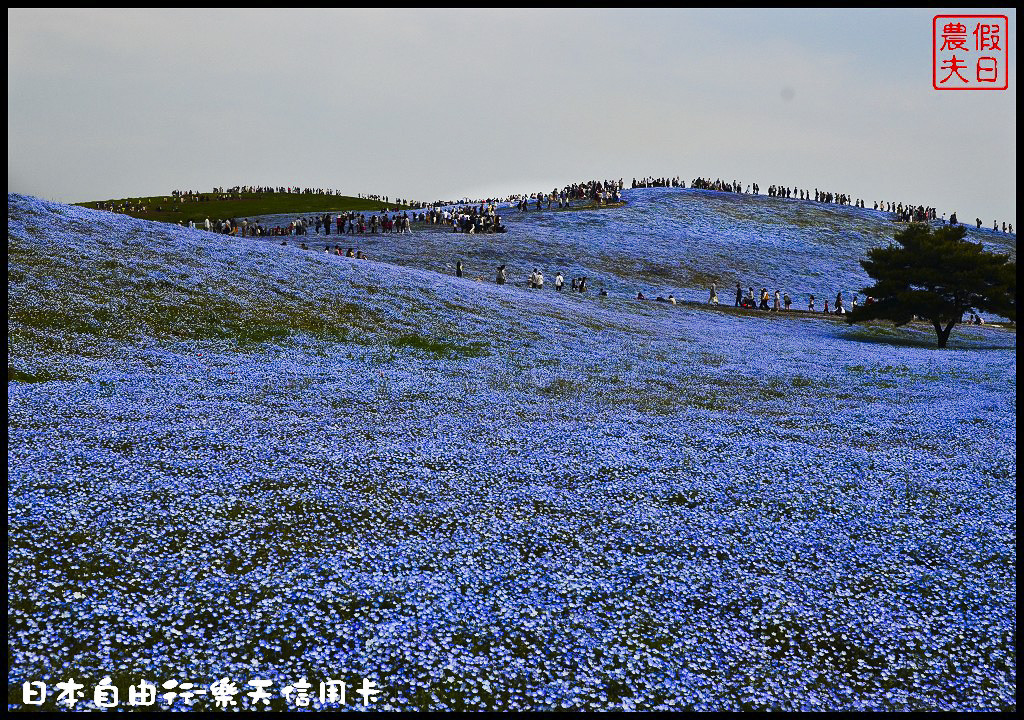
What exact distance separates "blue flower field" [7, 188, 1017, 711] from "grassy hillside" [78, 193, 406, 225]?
65.8m

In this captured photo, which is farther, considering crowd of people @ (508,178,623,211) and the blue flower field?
crowd of people @ (508,178,623,211)

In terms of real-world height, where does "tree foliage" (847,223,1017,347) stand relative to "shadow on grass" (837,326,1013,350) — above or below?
above

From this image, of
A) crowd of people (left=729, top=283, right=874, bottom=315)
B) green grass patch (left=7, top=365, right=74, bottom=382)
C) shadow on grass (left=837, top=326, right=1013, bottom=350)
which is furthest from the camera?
crowd of people (left=729, top=283, right=874, bottom=315)

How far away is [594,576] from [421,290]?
97.8ft

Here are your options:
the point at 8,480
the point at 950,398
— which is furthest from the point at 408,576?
the point at 950,398

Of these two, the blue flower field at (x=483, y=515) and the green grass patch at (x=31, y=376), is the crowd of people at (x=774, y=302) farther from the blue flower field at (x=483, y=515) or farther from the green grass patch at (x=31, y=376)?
the green grass patch at (x=31, y=376)

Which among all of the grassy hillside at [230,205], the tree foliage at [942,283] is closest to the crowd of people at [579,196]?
the grassy hillside at [230,205]

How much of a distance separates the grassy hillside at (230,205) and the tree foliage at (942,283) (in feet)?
221

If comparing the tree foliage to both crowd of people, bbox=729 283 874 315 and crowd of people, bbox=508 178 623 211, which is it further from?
crowd of people, bbox=508 178 623 211

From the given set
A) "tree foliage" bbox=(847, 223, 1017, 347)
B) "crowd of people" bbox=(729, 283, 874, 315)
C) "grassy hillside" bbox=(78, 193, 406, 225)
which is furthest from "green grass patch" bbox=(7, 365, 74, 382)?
"grassy hillside" bbox=(78, 193, 406, 225)

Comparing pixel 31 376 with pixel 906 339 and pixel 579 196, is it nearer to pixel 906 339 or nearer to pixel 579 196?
pixel 906 339

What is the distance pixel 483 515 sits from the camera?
485 inches

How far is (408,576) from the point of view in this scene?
32.9 ft

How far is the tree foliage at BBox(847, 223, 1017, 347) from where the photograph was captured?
130 feet
